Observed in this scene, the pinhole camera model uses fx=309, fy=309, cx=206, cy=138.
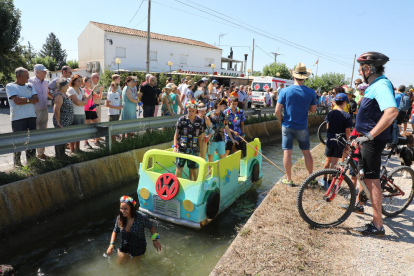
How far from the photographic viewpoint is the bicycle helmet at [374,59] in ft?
12.4

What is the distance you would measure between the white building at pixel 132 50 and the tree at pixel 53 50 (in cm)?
A: 4650

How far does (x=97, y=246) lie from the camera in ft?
14.7

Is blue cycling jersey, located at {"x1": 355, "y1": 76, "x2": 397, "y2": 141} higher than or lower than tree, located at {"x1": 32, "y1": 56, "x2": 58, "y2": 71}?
lower

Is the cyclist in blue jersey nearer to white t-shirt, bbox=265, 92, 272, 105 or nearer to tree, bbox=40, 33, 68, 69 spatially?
white t-shirt, bbox=265, 92, 272, 105

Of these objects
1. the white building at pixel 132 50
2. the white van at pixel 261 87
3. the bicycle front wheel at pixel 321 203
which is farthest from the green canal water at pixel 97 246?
the white building at pixel 132 50

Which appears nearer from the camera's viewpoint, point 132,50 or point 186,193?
point 186,193

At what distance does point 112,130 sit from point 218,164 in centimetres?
284

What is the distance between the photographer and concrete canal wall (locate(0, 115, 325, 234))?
14.9 ft

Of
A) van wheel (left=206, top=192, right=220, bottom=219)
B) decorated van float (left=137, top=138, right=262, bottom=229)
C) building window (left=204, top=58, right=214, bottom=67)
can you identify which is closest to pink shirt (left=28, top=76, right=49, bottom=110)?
decorated van float (left=137, top=138, right=262, bottom=229)

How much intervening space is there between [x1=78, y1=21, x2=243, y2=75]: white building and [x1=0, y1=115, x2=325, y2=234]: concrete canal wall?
97.4ft

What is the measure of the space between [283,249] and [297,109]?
2.67m

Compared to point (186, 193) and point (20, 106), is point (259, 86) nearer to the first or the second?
point (20, 106)

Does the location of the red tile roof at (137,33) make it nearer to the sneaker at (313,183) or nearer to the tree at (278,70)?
the tree at (278,70)

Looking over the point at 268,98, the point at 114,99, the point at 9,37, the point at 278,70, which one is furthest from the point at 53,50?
the point at 114,99
